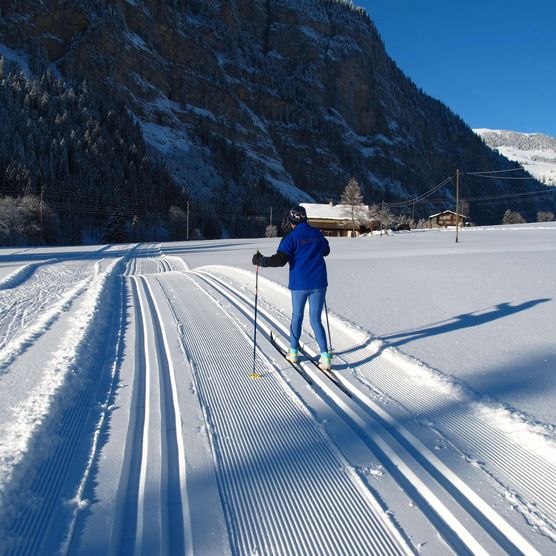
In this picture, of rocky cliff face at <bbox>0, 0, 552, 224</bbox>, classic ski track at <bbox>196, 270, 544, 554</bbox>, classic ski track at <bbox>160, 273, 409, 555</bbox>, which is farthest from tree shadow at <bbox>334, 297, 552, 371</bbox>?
rocky cliff face at <bbox>0, 0, 552, 224</bbox>

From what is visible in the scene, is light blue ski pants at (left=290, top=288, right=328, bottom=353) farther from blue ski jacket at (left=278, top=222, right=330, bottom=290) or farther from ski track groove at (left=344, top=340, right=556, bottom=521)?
ski track groove at (left=344, top=340, right=556, bottom=521)

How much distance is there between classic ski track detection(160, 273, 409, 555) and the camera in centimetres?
225

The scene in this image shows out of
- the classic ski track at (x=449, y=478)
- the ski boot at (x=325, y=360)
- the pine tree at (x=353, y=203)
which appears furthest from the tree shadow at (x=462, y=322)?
the pine tree at (x=353, y=203)

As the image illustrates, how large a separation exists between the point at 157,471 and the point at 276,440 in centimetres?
91

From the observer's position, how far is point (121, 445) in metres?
3.11

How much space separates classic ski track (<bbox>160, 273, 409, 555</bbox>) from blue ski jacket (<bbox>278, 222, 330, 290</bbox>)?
1.14m

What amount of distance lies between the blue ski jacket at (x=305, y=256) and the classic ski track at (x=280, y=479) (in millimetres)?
1140

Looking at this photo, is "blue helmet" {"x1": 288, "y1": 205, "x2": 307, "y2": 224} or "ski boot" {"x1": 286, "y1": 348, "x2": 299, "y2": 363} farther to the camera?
"ski boot" {"x1": 286, "y1": 348, "x2": 299, "y2": 363}

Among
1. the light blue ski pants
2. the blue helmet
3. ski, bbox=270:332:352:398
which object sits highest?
the blue helmet

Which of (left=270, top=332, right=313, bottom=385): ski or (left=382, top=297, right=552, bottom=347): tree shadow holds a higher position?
(left=382, top=297, right=552, bottom=347): tree shadow

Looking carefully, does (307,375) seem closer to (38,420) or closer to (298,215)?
(298,215)

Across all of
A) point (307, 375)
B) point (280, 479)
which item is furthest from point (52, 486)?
point (307, 375)

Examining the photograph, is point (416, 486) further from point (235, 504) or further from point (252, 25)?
point (252, 25)

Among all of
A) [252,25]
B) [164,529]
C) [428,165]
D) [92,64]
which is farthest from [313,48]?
[164,529]
